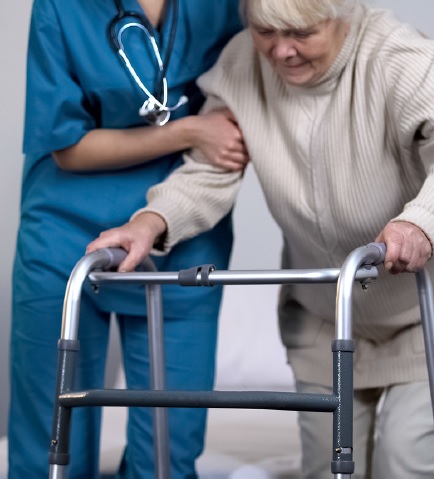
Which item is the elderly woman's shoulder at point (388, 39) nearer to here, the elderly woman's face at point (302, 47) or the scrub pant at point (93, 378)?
the elderly woman's face at point (302, 47)

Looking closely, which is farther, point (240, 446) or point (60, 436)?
point (240, 446)

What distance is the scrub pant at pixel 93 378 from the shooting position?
180 cm

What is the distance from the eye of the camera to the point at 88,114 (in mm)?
1802

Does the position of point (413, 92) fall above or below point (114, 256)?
above

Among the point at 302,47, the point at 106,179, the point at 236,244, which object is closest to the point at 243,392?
the point at 302,47

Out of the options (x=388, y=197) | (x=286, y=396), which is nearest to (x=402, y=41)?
(x=388, y=197)

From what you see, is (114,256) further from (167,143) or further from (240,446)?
(240,446)

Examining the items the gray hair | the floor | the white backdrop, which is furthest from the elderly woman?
the white backdrop

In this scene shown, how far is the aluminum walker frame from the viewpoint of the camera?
1.18 m

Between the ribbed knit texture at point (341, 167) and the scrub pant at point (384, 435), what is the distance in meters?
0.04

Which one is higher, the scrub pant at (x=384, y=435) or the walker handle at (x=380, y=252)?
the walker handle at (x=380, y=252)

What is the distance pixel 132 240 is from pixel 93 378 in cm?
38

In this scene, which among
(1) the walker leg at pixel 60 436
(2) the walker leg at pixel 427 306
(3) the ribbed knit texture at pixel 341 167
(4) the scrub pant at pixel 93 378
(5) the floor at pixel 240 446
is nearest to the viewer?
(1) the walker leg at pixel 60 436

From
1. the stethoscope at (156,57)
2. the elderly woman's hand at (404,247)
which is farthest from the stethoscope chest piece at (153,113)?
the elderly woman's hand at (404,247)
